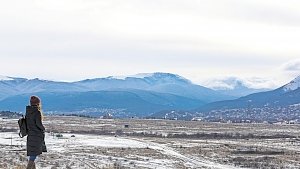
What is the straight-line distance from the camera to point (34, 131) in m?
15.1

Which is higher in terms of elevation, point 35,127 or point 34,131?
point 35,127

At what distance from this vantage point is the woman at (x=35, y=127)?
49.1 ft

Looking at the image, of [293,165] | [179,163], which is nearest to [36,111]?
[179,163]

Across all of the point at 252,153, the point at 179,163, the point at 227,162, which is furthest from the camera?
the point at 252,153

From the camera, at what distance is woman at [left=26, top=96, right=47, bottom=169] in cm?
1497

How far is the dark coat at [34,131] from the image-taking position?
15.0m

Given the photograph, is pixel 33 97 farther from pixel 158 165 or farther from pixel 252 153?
pixel 252 153

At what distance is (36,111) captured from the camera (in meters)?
15.0

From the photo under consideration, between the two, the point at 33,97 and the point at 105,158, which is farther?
the point at 105,158

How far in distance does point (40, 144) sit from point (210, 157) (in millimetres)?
35758

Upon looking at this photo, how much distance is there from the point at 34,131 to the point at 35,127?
0.38ft

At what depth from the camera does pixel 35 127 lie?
595 inches

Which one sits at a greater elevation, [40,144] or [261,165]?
[40,144]

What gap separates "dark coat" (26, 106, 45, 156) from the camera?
14992 millimetres
